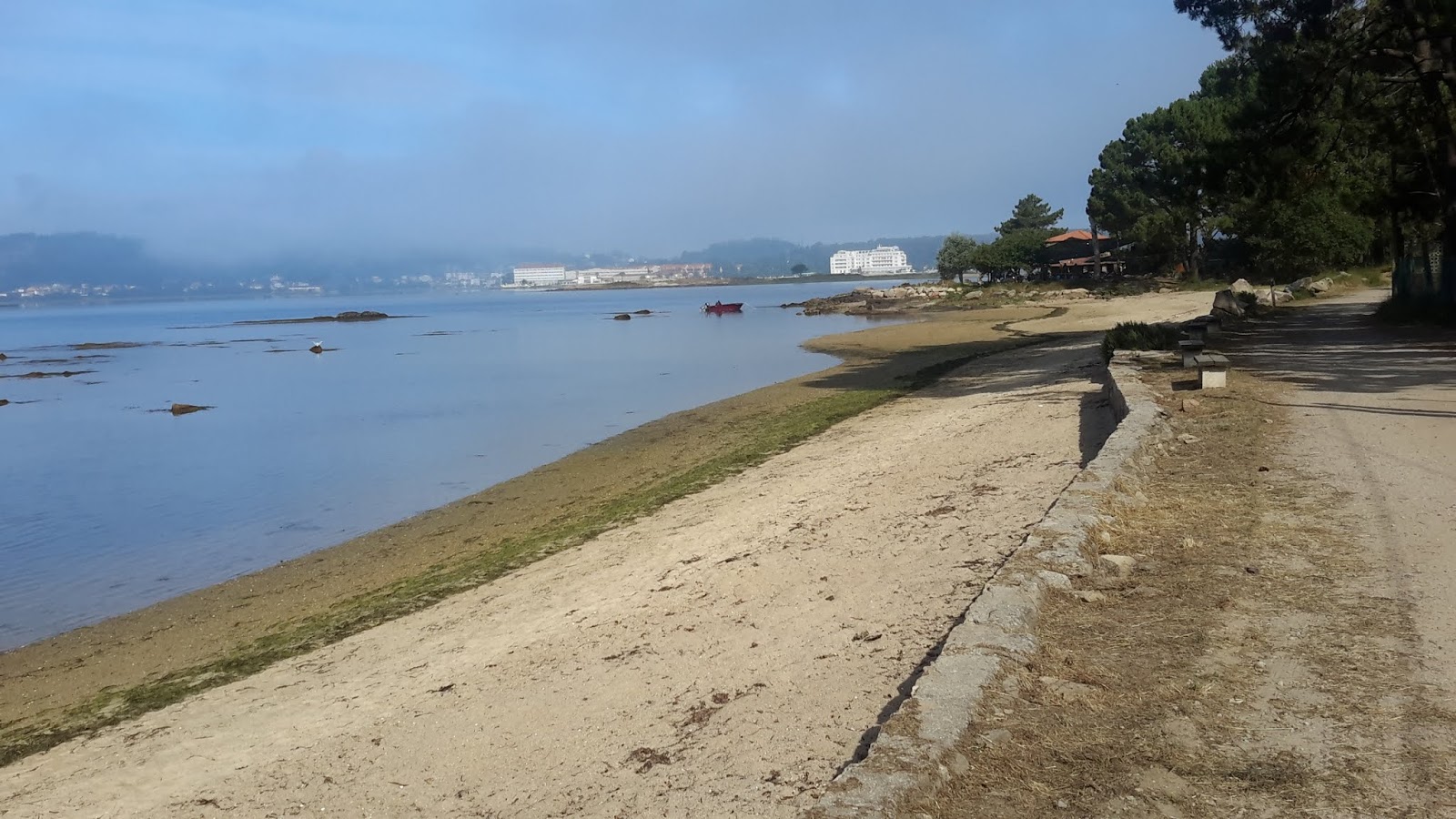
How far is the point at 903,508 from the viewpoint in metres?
9.02

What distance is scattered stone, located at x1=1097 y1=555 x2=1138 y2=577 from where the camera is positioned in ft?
18.9

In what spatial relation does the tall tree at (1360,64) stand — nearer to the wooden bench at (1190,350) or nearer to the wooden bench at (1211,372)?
the wooden bench at (1190,350)

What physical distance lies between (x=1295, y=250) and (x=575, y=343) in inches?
1330

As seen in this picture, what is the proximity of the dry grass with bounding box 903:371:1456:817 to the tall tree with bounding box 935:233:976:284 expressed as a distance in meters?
88.4

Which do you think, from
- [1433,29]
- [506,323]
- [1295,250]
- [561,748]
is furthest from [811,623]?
[506,323]

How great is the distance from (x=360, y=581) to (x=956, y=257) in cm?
9237

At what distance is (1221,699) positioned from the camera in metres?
4.09

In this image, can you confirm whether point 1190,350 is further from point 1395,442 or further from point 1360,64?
point 1360,64

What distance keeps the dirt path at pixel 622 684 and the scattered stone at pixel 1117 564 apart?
782mm

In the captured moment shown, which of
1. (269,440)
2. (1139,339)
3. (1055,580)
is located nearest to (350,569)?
(1055,580)

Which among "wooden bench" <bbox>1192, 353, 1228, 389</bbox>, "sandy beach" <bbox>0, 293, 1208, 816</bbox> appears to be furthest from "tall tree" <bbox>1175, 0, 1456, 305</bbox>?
"sandy beach" <bbox>0, 293, 1208, 816</bbox>

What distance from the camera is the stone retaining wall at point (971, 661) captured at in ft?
11.3

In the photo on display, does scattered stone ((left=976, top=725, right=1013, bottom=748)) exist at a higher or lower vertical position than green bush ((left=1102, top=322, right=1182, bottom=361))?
lower

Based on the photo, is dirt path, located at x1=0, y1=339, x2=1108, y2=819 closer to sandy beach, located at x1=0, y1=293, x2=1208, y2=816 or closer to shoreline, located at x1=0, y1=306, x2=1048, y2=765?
sandy beach, located at x1=0, y1=293, x2=1208, y2=816
